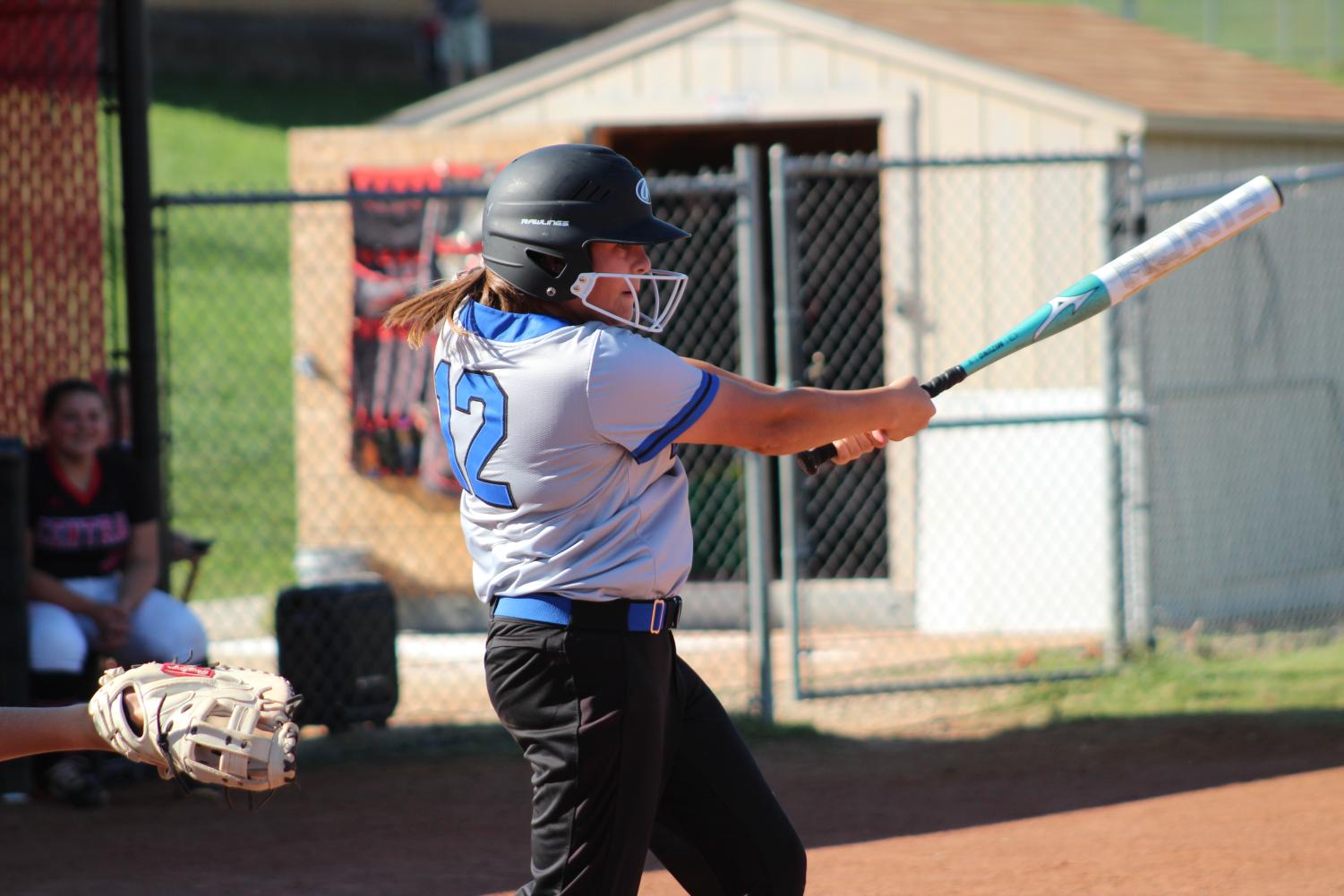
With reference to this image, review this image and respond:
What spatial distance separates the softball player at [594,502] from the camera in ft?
10.4

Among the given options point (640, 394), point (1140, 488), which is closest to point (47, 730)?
point (640, 394)

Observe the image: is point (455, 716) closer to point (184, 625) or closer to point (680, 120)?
point (184, 625)

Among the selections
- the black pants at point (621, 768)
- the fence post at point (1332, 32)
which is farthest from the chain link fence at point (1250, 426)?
the fence post at point (1332, 32)

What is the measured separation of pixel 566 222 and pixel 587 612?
783 millimetres

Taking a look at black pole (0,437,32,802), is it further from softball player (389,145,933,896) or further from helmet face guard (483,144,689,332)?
helmet face guard (483,144,689,332)

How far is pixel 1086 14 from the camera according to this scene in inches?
482

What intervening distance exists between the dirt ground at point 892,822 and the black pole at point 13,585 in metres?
0.51

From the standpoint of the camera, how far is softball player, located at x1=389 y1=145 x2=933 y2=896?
10.4ft

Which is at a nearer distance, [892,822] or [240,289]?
[892,822]

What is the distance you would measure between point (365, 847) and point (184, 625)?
1.44 meters

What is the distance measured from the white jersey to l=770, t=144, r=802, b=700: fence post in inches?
167

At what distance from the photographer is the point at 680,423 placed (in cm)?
320

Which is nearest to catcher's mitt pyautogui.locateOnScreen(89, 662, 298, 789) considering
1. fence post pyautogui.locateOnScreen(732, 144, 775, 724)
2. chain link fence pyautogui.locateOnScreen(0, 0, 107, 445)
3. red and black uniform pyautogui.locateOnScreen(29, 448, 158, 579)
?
red and black uniform pyautogui.locateOnScreen(29, 448, 158, 579)

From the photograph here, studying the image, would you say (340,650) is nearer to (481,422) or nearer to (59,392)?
(59,392)
